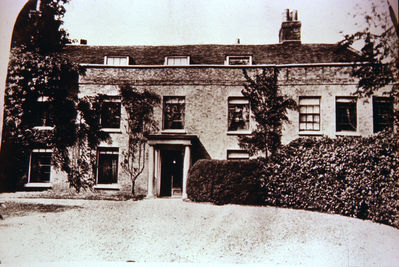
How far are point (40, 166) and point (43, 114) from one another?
109 cm

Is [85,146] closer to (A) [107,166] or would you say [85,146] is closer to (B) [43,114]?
(A) [107,166]

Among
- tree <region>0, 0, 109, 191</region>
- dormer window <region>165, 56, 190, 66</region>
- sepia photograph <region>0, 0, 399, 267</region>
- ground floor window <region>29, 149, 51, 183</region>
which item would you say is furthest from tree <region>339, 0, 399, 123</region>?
ground floor window <region>29, 149, 51, 183</region>

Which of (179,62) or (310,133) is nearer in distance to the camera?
(310,133)

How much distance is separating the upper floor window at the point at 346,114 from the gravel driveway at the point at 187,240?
2.14 meters

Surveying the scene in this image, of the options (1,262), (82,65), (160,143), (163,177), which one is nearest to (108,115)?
(82,65)

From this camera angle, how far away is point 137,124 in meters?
8.09

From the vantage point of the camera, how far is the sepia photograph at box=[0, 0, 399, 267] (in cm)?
482

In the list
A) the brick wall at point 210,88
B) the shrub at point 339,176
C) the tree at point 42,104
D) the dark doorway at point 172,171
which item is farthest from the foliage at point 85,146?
the shrub at point 339,176

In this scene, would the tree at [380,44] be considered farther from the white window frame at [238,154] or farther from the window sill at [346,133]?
the white window frame at [238,154]

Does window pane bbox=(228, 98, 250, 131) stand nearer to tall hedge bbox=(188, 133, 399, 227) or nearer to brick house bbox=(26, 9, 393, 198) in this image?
brick house bbox=(26, 9, 393, 198)

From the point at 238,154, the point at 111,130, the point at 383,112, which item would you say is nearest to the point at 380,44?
the point at 383,112

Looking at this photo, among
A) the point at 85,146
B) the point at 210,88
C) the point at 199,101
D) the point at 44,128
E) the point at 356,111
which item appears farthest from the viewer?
the point at 210,88

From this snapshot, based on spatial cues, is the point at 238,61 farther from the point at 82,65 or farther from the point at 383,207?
the point at 383,207

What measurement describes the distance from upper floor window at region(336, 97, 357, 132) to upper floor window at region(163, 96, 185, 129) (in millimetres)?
4527
